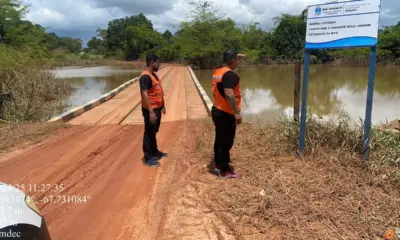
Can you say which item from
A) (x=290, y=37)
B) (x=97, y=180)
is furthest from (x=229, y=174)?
(x=290, y=37)

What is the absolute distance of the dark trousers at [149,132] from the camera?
4482 millimetres

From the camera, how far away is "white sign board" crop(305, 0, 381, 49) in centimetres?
339

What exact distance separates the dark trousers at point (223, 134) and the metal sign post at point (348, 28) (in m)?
1.23

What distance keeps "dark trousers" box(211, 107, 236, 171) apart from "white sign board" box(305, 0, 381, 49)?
4.91ft

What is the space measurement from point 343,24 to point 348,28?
0.08m

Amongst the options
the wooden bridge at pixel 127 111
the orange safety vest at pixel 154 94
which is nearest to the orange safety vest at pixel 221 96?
the orange safety vest at pixel 154 94

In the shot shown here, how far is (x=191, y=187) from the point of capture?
148 inches

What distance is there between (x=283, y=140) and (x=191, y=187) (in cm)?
181

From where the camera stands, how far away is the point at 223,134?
382 cm

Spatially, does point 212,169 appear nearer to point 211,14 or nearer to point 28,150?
point 28,150

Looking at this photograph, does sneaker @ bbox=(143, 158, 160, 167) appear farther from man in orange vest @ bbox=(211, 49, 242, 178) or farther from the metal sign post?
the metal sign post

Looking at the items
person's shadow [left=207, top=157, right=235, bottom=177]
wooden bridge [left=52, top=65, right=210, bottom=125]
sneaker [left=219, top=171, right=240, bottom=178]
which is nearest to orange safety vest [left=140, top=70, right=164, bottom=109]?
person's shadow [left=207, top=157, right=235, bottom=177]

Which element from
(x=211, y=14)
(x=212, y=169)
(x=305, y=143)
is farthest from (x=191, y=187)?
(x=211, y=14)

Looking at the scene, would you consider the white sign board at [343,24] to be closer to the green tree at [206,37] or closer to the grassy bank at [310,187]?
the grassy bank at [310,187]
